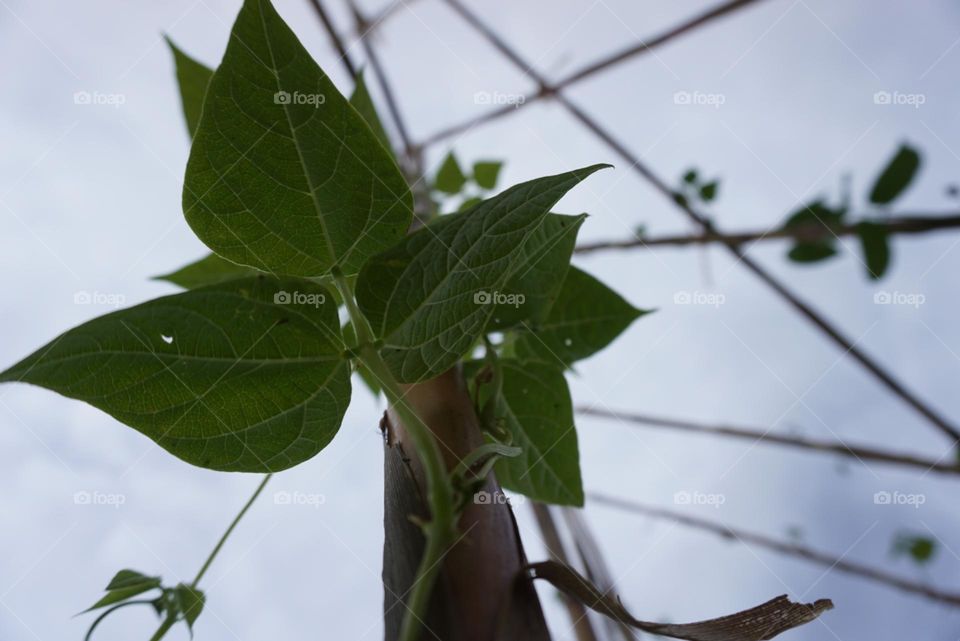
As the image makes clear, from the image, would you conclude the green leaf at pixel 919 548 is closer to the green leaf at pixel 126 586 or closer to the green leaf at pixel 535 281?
the green leaf at pixel 535 281

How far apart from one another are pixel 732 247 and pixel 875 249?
320 mm

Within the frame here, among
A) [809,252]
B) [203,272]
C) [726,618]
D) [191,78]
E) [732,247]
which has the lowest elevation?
[726,618]

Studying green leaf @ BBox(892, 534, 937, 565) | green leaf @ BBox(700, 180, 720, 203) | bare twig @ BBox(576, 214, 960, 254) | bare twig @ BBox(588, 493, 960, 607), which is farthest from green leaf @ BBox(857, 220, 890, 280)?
green leaf @ BBox(892, 534, 937, 565)

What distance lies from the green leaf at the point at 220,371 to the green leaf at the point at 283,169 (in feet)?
0.09

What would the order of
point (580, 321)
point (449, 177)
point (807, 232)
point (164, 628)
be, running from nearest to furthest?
point (164, 628) < point (580, 321) < point (449, 177) < point (807, 232)

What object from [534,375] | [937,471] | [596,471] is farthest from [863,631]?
[534,375]

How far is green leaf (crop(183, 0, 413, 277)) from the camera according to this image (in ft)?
0.68

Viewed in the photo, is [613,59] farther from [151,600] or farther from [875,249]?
[151,600]

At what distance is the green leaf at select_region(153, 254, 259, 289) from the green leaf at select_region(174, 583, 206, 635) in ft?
0.72

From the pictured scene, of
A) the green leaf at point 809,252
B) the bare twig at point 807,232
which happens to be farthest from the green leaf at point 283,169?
the green leaf at point 809,252

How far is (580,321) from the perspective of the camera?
15.2 inches

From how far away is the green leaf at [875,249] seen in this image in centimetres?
86

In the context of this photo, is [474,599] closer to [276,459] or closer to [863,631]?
[276,459]

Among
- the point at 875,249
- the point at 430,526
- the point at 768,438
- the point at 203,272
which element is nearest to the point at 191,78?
the point at 203,272
